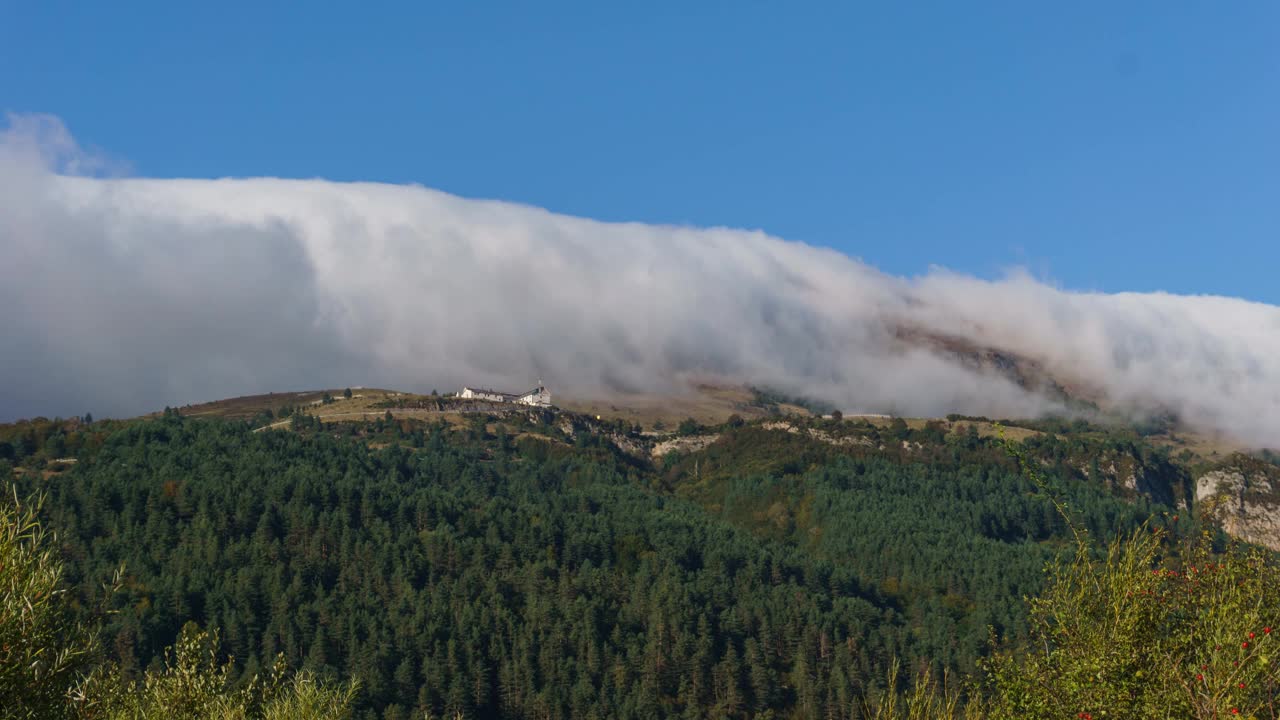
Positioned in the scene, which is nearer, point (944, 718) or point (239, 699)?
point (944, 718)

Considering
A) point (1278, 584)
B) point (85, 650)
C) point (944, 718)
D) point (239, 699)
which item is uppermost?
point (1278, 584)

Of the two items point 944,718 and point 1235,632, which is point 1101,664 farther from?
point 944,718

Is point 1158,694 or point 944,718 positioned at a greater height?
point 1158,694

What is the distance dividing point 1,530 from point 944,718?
4771 cm

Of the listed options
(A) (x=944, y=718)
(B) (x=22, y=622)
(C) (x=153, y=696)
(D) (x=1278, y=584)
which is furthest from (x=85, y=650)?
(D) (x=1278, y=584)

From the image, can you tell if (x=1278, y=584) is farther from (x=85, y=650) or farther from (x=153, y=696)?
(x=153, y=696)

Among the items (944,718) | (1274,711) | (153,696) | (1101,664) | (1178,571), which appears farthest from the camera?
(153,696)

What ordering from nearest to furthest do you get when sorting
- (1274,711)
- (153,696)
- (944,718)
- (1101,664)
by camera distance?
(1274,711)
(1101,664)
(944,718)
(153,696)

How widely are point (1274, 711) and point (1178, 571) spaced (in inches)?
473

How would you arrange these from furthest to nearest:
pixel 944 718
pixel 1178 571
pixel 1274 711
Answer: pixel 944 718 → pixel 1178 571 → pixel 1274 711

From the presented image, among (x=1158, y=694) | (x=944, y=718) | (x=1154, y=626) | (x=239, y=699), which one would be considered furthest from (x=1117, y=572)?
(x=239, y=699)

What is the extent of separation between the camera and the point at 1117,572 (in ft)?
189

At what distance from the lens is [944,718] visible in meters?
64.1

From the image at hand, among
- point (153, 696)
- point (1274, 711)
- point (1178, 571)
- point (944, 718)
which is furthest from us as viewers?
point (153, 696)
